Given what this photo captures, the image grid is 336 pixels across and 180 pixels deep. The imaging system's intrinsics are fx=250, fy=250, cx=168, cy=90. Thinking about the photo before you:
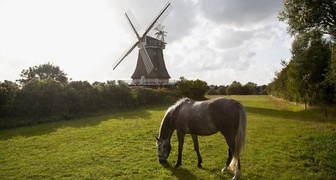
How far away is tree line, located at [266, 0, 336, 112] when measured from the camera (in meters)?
17.8

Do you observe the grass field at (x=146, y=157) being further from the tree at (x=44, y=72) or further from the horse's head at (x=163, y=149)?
the tree at (x=44, y=72)

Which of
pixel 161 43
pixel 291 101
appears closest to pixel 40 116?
pixel 161 43

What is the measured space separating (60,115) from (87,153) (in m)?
15.2

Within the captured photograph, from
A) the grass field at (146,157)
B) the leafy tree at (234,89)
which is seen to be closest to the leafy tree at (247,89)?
the leafy tree at (234,89)

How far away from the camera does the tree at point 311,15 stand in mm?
17438

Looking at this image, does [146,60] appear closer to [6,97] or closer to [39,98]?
[39,98]

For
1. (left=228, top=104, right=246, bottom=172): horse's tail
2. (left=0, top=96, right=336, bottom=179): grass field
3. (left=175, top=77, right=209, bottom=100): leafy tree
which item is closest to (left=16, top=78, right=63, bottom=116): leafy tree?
(left=0, top=96, right=336, bottom=179): grass field

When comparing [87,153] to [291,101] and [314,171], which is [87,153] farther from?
[291,101]

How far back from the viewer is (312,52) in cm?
2778

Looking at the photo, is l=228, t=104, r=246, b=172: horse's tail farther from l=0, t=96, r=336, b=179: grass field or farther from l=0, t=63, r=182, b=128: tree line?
l=0, t=63, r=182, b=128: tree line

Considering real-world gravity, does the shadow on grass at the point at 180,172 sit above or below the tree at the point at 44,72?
below

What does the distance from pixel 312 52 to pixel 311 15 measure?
38.7 feet

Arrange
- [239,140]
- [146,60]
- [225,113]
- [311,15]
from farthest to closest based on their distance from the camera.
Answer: [146,60]
[311,15]
[225,113]
[239,140]

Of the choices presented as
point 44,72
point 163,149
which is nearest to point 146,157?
point 163,149
